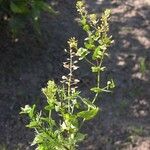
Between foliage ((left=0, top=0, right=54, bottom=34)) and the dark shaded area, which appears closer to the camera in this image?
the dark shaded area

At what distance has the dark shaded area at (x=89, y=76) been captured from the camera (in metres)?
5.25

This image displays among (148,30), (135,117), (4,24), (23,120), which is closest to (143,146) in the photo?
(135,117)

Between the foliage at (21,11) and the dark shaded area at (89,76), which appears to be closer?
the dark shaded area at (89,76)

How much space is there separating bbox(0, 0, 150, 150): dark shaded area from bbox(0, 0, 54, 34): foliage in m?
0.41

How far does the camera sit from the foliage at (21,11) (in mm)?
5746

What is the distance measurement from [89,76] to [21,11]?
1.05 metres

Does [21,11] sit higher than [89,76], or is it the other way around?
[21,11]

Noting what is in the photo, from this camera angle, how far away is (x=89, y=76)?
233 inches

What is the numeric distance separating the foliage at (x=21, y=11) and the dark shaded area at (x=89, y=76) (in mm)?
405

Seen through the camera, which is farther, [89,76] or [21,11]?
[89,76]

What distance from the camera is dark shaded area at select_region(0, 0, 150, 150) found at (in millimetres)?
5248

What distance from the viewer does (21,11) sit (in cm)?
573

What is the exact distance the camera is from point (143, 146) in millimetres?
5035

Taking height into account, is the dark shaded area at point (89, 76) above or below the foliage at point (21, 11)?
below
